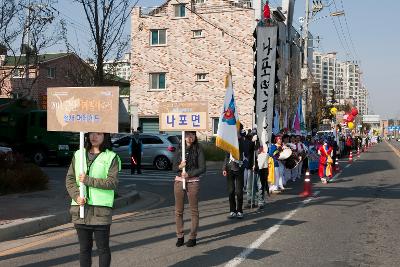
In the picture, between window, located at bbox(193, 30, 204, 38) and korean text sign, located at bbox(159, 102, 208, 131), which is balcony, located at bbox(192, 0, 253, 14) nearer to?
window, located at bbox(193, 30, 204, 38)

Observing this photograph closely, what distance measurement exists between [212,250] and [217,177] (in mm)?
13377

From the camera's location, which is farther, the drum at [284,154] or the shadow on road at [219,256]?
the drum at [284,154]

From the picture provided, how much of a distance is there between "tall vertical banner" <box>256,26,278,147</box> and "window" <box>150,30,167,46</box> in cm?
2966

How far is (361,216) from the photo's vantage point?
11.7 metres

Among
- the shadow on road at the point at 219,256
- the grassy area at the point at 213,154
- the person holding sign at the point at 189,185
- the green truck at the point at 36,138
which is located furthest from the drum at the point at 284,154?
the grassy area at the point at 213,154

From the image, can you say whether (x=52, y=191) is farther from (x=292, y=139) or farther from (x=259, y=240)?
(x=292, y=139)

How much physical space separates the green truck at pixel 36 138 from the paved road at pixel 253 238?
10.1m

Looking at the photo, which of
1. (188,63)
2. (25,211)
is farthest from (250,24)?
(25,211)

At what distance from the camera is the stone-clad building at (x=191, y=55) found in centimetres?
4269

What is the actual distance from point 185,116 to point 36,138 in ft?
54.6

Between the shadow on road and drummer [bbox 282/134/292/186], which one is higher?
drummer [bbox 282/134/292/186]

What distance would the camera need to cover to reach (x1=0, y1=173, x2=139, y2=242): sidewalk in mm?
9195

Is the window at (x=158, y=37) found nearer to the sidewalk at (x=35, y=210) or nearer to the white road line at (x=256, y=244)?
the sidewalk at (x=35, y=210)

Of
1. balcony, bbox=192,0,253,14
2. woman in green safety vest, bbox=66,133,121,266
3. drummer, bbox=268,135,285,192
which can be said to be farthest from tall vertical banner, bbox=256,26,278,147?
balcony, bbox=192,0,253,14
